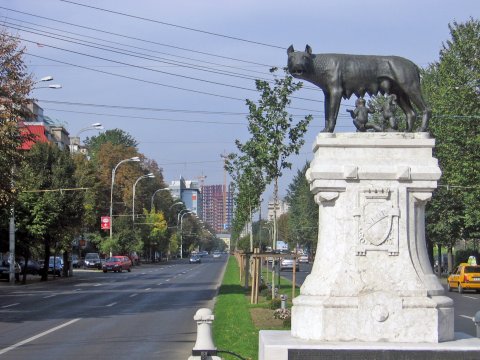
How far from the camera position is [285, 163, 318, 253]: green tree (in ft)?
321

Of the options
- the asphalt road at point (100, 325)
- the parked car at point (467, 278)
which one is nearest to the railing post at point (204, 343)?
the asphalt road at point (100, 325)

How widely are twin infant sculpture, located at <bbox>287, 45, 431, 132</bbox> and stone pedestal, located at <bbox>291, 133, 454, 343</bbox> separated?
1.85 feet

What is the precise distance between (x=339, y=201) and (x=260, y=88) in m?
17.7

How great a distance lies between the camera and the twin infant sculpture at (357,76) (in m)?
9.59

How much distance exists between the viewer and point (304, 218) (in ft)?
340

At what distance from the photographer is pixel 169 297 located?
1312 inches

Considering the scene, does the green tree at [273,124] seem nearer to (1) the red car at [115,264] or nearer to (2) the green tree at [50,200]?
(2) the green tree at [50,200]

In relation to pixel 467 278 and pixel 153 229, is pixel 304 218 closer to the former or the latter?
pixel 153 229

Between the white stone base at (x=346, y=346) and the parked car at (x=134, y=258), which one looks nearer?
the white stone base at (x=346, y=346)

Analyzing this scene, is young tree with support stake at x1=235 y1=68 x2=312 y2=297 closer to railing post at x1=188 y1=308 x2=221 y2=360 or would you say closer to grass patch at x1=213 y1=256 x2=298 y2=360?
grass patch at x1=213 y1=256 x2=298 y2=360

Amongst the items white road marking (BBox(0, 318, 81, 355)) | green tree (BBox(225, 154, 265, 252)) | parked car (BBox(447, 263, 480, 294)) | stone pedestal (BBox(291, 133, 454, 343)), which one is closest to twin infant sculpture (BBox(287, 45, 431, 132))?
stone pedestal (BBox(291, 133, 454, 343))

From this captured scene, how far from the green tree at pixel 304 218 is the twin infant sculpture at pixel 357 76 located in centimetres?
7903

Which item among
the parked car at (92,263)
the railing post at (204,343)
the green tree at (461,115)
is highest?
the green tree at (461,115)

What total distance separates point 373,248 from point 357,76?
2.12 meters
